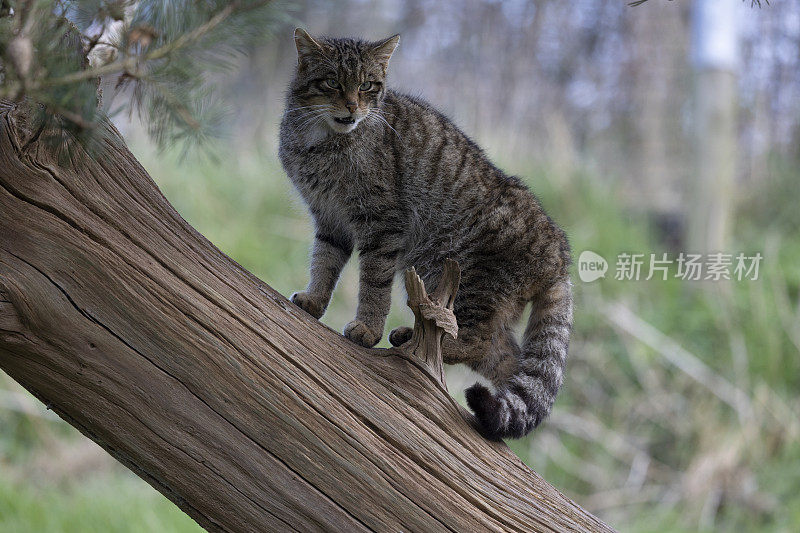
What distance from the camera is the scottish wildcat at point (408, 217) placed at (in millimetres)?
2229

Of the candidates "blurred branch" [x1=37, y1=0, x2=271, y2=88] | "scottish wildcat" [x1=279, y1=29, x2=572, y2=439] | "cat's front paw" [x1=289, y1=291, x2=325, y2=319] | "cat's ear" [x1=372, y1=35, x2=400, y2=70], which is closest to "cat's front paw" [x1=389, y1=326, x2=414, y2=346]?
"scottish wildcat" [x1=279, y1=29, x2=572, y2=439]

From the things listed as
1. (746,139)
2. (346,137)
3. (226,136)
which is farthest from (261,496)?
(746,139)

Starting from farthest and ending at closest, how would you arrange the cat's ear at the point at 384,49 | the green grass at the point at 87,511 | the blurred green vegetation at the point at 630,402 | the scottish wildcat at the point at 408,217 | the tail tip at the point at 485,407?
the blurred green vegetation at the point at 630,402 < the green grass at the point at 87,511 < the cat's ear at the point at 384,49 < the scottish wildcat at the point at 408,217 < the tail tip at the point at 485,407

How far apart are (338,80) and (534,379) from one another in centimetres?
101

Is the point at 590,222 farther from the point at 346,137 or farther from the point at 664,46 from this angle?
the point at 346,137

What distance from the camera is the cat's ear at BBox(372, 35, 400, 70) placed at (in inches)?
92.8

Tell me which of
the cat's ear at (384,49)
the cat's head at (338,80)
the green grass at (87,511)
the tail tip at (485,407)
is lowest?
the green grass at (87,511)

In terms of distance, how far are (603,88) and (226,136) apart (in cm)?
490

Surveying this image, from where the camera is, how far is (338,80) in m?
2.26

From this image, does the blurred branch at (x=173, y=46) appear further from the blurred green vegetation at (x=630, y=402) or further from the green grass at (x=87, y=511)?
the green grass at (x=87, y=511)

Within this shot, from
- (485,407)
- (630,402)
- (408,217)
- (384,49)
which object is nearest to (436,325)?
(485,407)

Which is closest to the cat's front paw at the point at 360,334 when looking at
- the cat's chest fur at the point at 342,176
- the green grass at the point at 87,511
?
the cat's chest fur at the point at 342,176

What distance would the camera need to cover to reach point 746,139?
5805mm

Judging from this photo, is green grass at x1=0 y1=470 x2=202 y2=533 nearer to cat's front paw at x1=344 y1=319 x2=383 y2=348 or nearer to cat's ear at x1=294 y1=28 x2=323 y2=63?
cat's front paw at x1=344 y1=319 x2=383 y2=348
